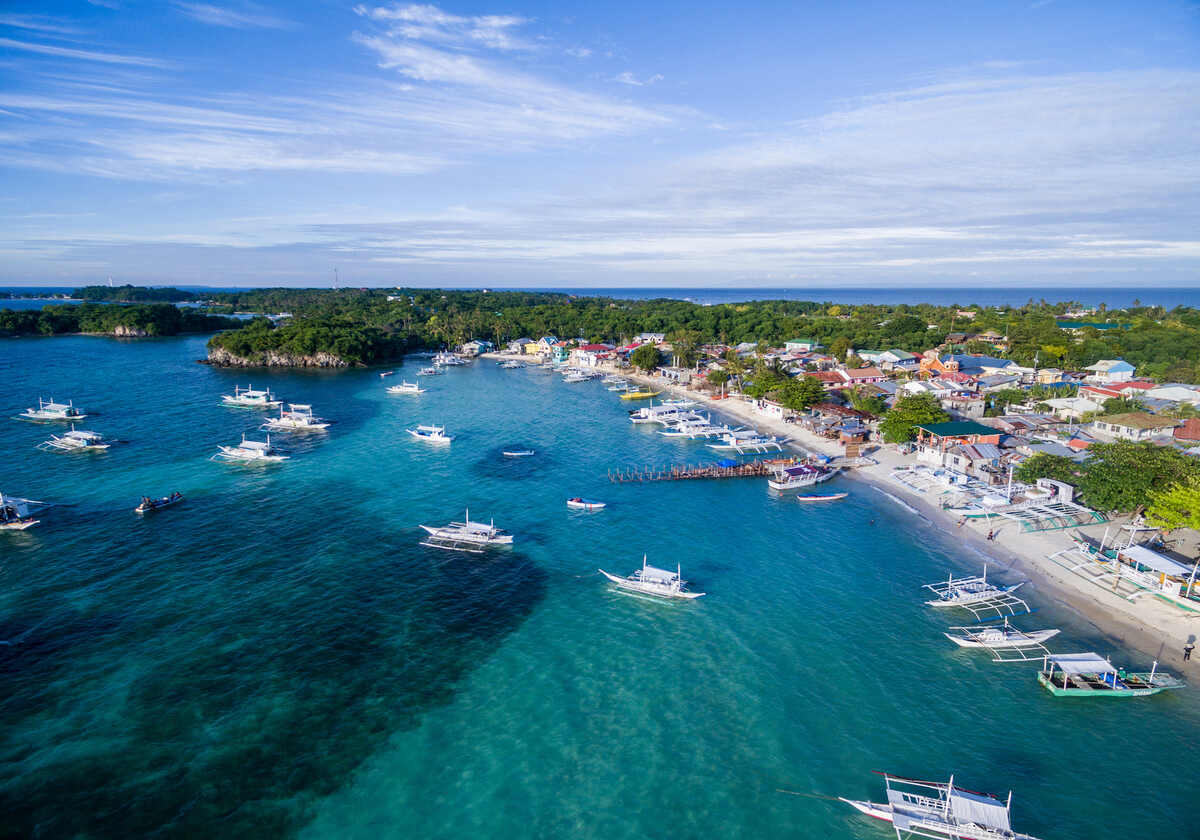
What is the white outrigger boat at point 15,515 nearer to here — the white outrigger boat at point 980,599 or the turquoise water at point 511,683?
the turquoise water at point 511,683

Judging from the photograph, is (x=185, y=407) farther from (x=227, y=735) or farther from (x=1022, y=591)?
(x=1022, y=591)

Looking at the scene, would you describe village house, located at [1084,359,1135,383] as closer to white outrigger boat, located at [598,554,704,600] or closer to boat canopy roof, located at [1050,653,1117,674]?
boat canopy roof, located at [1050,653,1117,674]

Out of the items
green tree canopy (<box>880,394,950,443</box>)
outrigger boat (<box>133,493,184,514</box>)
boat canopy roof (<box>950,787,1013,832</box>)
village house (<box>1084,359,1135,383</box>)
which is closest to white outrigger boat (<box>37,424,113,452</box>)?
outrigger boat (<box>133,493,184,514</box>)

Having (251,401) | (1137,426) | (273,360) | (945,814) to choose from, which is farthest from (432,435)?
(273,360)

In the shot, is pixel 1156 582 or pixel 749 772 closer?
pixel 749 772

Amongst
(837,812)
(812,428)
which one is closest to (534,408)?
(812,428)

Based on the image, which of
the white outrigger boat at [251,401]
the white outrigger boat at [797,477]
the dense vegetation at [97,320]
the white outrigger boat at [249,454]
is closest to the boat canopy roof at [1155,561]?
the white outrigger boat at [797,477]

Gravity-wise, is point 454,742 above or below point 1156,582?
below
